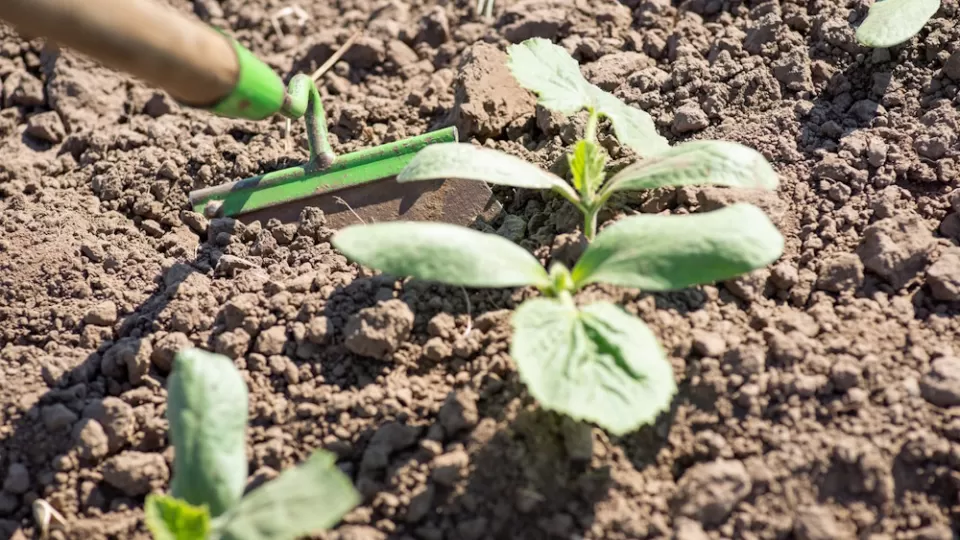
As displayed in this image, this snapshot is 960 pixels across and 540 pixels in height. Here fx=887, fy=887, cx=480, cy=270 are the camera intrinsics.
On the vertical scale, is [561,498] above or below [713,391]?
below

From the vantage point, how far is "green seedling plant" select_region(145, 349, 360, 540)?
4.23ft

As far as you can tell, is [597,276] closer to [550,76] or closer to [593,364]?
[593,364]

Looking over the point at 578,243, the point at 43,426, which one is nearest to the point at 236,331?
the point at 43,426

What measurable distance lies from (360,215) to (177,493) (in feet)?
2.67

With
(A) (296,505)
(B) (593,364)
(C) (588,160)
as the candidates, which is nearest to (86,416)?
(A) (296,505)

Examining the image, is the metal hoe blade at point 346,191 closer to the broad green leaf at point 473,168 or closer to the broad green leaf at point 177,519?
the broad green leaf at point 473,168

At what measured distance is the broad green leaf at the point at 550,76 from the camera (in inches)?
70.4

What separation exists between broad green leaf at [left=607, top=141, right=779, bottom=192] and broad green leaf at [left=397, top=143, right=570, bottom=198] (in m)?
0.16

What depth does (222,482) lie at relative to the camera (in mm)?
1380

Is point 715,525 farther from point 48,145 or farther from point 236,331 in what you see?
point 48,145

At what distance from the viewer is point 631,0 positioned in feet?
8.06

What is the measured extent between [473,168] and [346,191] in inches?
19.5

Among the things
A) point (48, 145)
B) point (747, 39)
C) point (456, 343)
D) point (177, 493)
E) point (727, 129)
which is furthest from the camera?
point (48, 145)

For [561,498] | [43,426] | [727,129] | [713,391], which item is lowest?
[43,426]
